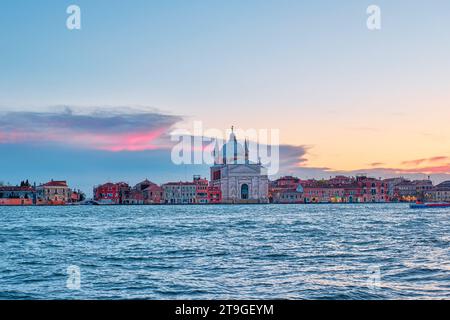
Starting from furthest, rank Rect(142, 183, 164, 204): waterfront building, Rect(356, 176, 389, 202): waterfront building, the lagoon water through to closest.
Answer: Rect(356, 176, 389, 202): waterfront building → Rect(142, 183, 164, 204): waterfront building → the lagoon water

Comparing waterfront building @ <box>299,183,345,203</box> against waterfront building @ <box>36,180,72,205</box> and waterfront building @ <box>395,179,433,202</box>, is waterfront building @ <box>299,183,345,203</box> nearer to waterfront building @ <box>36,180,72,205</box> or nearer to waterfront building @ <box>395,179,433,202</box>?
waterfront building @ <box>395,179,433,202</box>

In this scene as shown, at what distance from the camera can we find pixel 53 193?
3743 inches

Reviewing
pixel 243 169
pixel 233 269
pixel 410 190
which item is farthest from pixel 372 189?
pixel 233 269

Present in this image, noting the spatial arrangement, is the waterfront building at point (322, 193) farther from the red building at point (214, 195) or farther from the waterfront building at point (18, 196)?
the waterfront building at point (18, 196)

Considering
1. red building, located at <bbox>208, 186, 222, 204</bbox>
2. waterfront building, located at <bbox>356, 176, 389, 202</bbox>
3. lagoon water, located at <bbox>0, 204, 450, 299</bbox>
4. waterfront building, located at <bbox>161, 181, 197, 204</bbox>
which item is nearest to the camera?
lagoon water, located at <bbox>0, 204, 450, 299</bbox>

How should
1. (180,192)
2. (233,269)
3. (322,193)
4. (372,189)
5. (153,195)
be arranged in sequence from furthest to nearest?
(372,189), (322,193), (153,195), (180,192), (233,269)

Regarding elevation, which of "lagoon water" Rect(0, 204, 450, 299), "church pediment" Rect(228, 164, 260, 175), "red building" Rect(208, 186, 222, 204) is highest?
"church pediment" Rect(228, 164, 260, 175)

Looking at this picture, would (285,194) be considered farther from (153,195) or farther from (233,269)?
(233,269)

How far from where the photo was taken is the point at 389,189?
97.8 meters

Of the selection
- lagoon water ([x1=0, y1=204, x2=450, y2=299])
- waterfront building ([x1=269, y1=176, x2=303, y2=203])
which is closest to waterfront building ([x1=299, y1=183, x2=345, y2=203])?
waterfront building ([x1=269, y1=176, x2=303, y2=203])

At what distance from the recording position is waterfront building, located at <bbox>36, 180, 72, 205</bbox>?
3656 inches

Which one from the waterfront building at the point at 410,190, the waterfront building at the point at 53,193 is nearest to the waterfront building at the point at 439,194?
the waterfront building at the point at 410,190

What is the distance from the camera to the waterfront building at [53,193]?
305ft
